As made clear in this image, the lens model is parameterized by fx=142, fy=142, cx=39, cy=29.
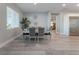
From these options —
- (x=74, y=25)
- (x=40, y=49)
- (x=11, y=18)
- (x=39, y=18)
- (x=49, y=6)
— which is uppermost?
(x=49, y=6)

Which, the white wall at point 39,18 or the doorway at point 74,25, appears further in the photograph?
Result: the white wall at point 39,18

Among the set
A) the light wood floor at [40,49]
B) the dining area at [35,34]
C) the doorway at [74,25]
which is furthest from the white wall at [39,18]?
the light wood floor at [40,49]

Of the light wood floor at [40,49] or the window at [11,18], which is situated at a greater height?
the window at [11,18]

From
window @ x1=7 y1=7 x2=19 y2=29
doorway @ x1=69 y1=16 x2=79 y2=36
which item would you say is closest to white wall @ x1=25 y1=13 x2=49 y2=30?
doorway @ x1=69 y1=16 x2=79 y2=36

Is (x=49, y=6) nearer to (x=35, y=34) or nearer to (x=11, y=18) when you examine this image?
(x=35, y=34)

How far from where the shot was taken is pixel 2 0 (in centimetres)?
343

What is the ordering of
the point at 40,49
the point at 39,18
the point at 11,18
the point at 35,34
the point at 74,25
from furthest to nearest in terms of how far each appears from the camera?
the point at 39,18 → the point at 74,25 → the point at 11,18 → the point at 35,34 → the point at 40,49

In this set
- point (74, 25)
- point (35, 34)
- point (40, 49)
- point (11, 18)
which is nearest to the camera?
point (40, 49)

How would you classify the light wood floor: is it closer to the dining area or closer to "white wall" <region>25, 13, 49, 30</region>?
the dining area

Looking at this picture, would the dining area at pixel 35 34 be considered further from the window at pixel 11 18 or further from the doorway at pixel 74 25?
the doorway at pixel 74 25

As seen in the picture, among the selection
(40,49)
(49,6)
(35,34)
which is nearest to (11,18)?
(35,34)

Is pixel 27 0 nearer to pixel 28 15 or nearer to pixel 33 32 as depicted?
pixel 33 32

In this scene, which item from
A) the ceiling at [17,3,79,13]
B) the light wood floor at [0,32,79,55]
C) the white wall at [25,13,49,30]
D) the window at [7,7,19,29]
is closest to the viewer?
the light wood floor at [0,32,79,55]

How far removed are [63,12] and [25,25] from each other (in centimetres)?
391
